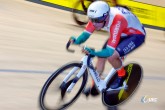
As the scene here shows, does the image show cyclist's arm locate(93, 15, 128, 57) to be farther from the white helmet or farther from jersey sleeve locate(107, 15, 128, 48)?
the white helmet

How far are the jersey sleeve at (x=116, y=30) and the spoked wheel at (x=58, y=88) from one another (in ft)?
1.53

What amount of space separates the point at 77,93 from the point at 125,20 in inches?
42.9

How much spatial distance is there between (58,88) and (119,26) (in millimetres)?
1041

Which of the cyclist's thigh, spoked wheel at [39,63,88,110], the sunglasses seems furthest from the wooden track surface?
the sunglasses

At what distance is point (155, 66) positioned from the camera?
8.77 m

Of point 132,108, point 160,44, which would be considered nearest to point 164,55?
point 160,44

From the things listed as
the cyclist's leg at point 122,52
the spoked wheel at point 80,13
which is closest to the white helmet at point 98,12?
the cyclist's leg at point 122,52

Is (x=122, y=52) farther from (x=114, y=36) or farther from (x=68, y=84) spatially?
(x=68, y=84)

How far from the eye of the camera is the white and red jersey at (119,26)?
4703 mm

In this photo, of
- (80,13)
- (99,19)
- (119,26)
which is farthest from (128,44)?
(80,13)

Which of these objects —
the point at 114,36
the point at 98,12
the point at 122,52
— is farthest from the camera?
the point at 122,52

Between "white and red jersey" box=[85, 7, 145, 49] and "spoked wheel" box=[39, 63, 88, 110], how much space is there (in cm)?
51

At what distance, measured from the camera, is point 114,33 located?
471 centimetres

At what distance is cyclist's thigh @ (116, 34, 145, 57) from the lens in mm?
5027
